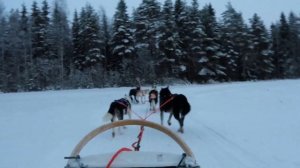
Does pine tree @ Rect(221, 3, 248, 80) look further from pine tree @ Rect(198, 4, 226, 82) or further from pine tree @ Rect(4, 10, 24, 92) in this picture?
pine tree @ Rect(4, 10, 24, 92)

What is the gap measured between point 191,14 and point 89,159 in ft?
141

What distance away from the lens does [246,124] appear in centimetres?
1073

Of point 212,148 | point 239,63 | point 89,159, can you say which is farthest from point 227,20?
point 89,159

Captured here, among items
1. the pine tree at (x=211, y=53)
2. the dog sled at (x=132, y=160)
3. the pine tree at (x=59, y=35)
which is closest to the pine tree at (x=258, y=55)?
the pine tree at (x=211, y=53)

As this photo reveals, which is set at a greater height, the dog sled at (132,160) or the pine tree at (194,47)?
the pine tree at (194,47)

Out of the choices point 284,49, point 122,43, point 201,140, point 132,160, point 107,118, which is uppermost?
point 122,43

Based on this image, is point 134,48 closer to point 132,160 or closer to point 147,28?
point 147,28

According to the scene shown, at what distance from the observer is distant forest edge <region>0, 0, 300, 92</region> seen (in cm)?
3994

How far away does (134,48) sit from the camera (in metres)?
43.6

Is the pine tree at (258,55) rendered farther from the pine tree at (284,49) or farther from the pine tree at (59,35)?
the pine tree at (59,35)

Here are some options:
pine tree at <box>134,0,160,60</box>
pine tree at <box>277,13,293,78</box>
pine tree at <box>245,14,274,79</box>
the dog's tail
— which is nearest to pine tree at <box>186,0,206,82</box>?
pine tree at <box>134,0,160,60</box>

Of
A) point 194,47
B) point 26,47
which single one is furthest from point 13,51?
point 194,47

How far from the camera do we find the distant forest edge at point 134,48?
39.9 meters

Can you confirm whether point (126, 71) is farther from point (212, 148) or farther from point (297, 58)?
point (212, 148)
